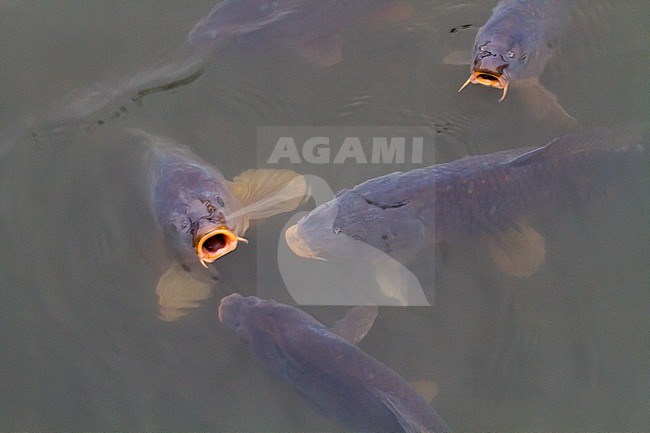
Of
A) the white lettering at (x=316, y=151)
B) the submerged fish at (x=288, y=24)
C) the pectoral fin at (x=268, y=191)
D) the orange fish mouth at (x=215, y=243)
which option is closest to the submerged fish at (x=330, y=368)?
the orange fish mouth at (x=215, y=243)

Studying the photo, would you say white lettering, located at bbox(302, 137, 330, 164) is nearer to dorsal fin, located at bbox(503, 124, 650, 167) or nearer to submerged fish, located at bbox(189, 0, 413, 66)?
submerged fish, located at bbox(189, 0, 413, 66)

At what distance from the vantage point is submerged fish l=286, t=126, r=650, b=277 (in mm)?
3389

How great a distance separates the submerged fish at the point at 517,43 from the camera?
379 centimetres

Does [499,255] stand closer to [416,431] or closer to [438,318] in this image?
[438,318]

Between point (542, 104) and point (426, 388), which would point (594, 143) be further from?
point (426, 388)

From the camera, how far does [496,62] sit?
12.3 feet

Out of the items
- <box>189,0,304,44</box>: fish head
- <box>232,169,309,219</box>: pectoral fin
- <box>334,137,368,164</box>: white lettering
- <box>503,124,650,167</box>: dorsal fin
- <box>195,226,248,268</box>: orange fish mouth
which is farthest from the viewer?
<box>189,0,304,44</box>: fish head

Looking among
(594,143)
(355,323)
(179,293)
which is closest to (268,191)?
(179,293)

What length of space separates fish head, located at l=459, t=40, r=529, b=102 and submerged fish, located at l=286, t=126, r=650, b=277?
1.48 ft

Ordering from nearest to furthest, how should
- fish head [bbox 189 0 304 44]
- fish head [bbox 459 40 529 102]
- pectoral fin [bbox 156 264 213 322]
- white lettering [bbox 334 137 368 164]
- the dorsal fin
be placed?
the dorsal fin
pectoral fin [bbox 156 264 213 322]
fish head [bbox 459 40 529 102]
white lettering [bbox 334 137 368 164]
fish head [bbox 189 0 304 44]

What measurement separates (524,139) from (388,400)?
1823mm

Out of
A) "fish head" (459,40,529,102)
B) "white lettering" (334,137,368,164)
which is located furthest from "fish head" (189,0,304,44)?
"fish head" (459,40,529,102)

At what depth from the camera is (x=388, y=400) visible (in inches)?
118

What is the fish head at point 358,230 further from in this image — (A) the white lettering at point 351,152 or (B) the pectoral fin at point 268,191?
(A) the white lettering at point 351,152
